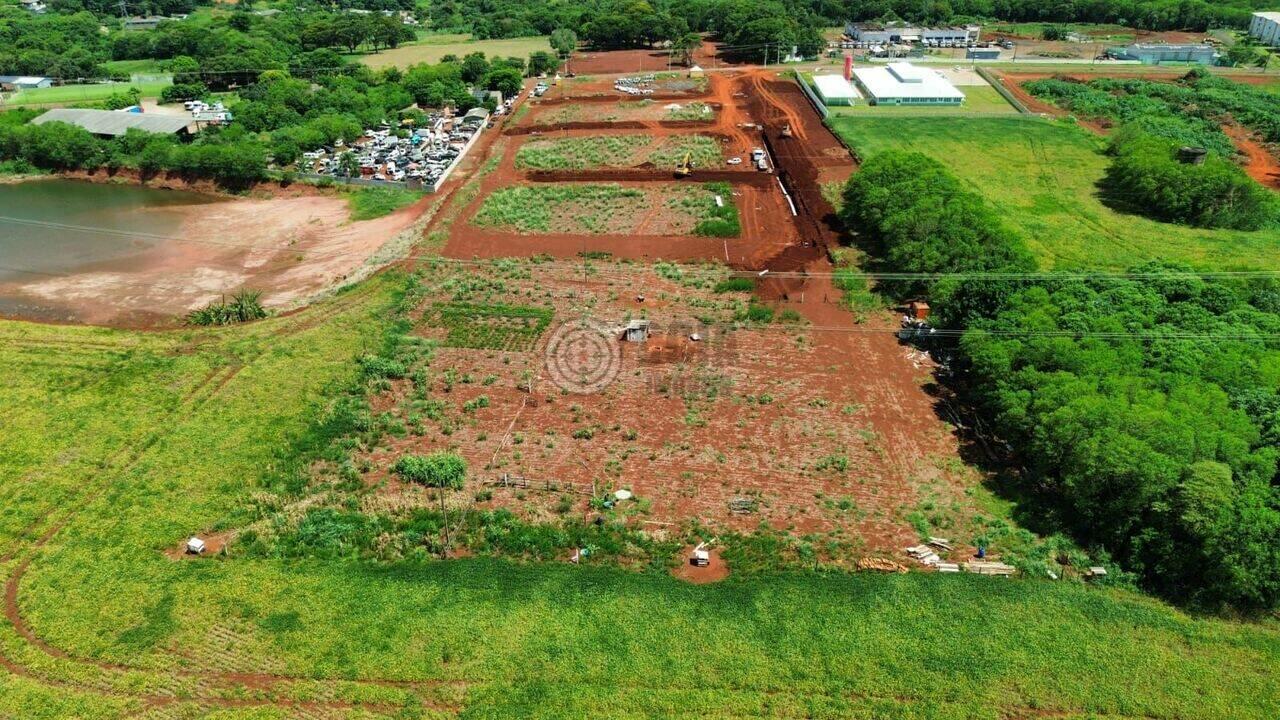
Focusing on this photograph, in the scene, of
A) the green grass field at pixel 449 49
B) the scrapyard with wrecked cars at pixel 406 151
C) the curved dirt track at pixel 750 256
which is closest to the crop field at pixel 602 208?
the curved dirt track at pixel 750 256

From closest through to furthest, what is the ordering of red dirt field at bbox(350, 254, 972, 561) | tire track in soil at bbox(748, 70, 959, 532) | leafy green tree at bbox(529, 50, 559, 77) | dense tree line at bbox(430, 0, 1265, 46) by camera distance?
red dirt field at bbox(350, 254, 972, 561)
tire track in soil at bbox(748, 70, 959, 532)
leafy green tree at bbox(529, 50, 559, 77)
dense tree line at bbox(430, 0, 1265, 46)

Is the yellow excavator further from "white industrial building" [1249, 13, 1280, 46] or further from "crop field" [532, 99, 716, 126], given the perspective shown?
"white industrial building" [1249, 13, 1280, 46]

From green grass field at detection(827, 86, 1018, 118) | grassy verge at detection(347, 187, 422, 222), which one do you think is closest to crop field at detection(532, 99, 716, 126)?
green grass field at detection(827, 86, 1018, 118)

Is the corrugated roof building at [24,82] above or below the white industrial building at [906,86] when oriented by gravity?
above

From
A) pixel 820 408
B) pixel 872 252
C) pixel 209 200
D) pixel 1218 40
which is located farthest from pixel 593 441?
pixel 1218 40

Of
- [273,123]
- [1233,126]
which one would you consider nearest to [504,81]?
[273,123]

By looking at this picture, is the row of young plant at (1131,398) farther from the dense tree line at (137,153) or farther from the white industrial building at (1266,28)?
the white industrial building at (1266,28)

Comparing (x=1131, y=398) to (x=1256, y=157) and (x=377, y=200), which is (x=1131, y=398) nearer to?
(x=377, y=200)

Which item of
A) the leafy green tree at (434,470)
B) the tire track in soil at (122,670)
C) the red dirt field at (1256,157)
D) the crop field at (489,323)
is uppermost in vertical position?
the red dirt field at (1256,157)
